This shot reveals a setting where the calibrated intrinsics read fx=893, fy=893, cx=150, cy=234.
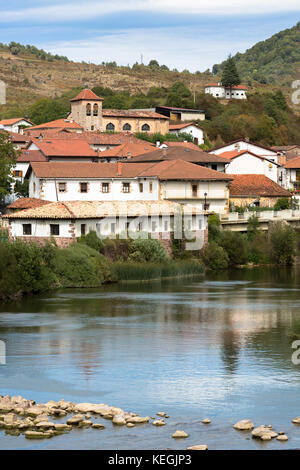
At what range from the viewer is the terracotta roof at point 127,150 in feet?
279

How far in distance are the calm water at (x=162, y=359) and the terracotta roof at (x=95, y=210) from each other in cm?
824

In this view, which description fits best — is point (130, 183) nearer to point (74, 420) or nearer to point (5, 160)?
point (5, 160)

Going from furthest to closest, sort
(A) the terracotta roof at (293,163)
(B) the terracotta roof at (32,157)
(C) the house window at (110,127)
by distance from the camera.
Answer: (C) the house window at (110,127) < (A) the terracotta roof at (293,163) < (B) the terracotta roof at (32,157)

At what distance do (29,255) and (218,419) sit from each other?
2463 cm

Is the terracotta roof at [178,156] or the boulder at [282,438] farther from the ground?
the terracotta roof at [178,156]

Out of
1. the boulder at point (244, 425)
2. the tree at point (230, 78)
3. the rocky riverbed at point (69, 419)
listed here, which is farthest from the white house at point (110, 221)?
the tree at point (230, 78)

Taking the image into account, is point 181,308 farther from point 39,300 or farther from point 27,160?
point 27,160

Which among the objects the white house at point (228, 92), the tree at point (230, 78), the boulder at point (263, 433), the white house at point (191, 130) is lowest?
the boulder at point (263, 433)

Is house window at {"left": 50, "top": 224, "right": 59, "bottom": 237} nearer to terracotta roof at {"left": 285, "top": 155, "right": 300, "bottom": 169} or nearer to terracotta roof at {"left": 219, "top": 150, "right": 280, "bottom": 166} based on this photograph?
terracotta roof at {"left": 219, "top": 150, "right": 280, "bottom": 166}

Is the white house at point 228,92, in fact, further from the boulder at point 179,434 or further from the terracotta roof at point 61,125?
the boulder at point 179,434

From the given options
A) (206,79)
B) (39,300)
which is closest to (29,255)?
(39,300)

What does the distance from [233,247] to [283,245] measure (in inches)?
177

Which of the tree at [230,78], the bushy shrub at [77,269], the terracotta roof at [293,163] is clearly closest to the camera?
the bushy shrub at [77,269]

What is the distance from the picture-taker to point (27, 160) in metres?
83.2
